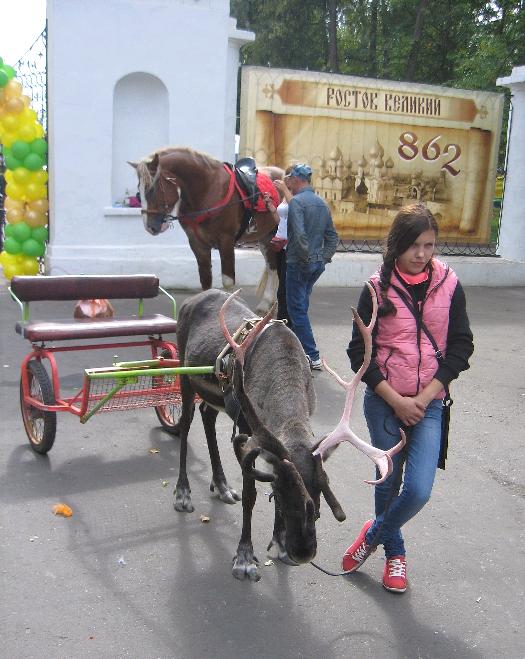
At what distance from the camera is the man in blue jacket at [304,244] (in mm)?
6961

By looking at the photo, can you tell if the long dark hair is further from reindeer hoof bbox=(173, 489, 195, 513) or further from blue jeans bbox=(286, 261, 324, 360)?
blue jeans bbox=(286, 261, 324, 360)

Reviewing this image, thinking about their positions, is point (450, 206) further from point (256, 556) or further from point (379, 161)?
point (256, 556)

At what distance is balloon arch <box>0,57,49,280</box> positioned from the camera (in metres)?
10.5

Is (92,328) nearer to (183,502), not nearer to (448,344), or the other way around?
(183,502)

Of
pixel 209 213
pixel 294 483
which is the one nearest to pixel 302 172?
pixel 209 213

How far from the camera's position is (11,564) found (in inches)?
145

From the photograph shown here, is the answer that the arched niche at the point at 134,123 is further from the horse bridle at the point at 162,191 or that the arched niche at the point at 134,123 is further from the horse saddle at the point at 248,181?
the horse bridle at the point at 162,191

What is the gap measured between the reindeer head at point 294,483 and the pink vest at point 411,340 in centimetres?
65

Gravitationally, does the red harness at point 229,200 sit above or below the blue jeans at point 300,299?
above

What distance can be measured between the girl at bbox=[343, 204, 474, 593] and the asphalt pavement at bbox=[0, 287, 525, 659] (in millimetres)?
526

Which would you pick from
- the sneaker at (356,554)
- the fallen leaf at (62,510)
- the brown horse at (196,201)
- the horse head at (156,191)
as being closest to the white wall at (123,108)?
the brown horse at (196,201)

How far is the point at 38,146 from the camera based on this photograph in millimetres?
10703

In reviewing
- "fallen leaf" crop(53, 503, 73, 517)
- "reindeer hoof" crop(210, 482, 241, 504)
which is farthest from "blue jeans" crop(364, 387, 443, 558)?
"fallen leaf" crop(53, 503, 73, 517)

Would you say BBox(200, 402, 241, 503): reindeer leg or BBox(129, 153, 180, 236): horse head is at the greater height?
BBox(129, 153, 180, 236): horse head
